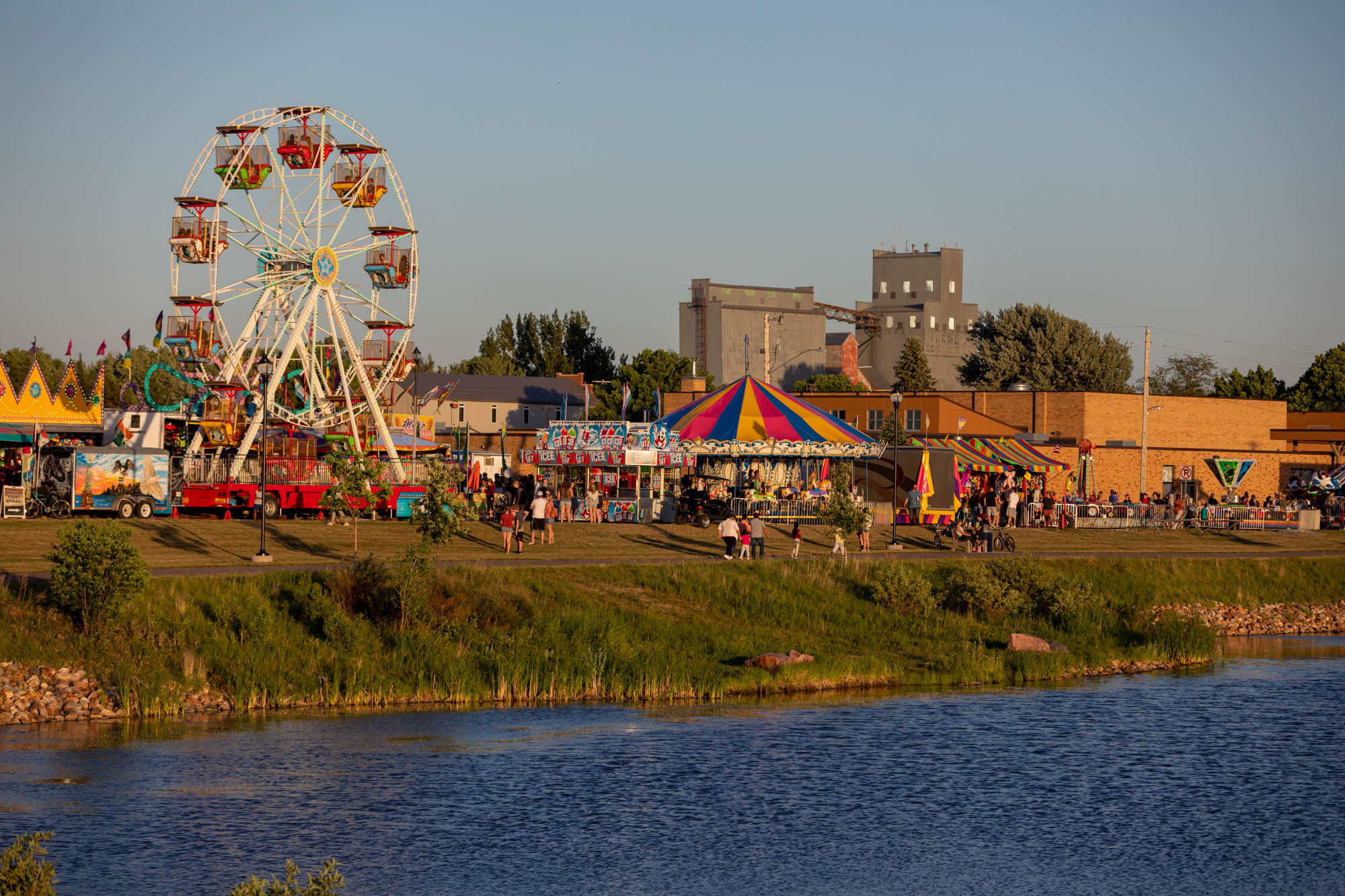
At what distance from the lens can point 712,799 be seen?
19984mm

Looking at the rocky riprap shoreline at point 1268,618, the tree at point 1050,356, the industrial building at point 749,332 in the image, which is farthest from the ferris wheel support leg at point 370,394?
the industrial building at point 749,332

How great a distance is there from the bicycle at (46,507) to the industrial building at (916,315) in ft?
346

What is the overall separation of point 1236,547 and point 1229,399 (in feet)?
110

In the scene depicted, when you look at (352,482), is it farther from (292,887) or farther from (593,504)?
(292,887)

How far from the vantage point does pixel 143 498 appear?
150 ft

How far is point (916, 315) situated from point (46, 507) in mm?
124192

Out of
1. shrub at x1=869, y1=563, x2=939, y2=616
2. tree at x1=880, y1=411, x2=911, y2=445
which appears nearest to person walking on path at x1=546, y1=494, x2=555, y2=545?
shrub at x1=869, y1=563, x2=939, y2=616

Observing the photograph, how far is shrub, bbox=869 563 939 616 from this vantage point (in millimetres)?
34156

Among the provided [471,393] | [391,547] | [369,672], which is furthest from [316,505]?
[471,393]

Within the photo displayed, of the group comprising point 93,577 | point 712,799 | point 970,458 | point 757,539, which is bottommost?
point 712,799

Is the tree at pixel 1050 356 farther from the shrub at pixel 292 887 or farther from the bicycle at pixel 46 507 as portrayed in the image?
the shrub at pixel 292 887

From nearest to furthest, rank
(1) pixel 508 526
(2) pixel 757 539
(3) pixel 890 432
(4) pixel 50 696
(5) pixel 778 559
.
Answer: (4) pixel 50 696, (2) pixel 757 539, (5) pixel 778 559, (1) pixel 508 526, (3) pixel 890 432

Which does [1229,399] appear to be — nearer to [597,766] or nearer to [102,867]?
[597,766]

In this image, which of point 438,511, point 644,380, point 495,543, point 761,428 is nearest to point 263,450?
point 438,511
